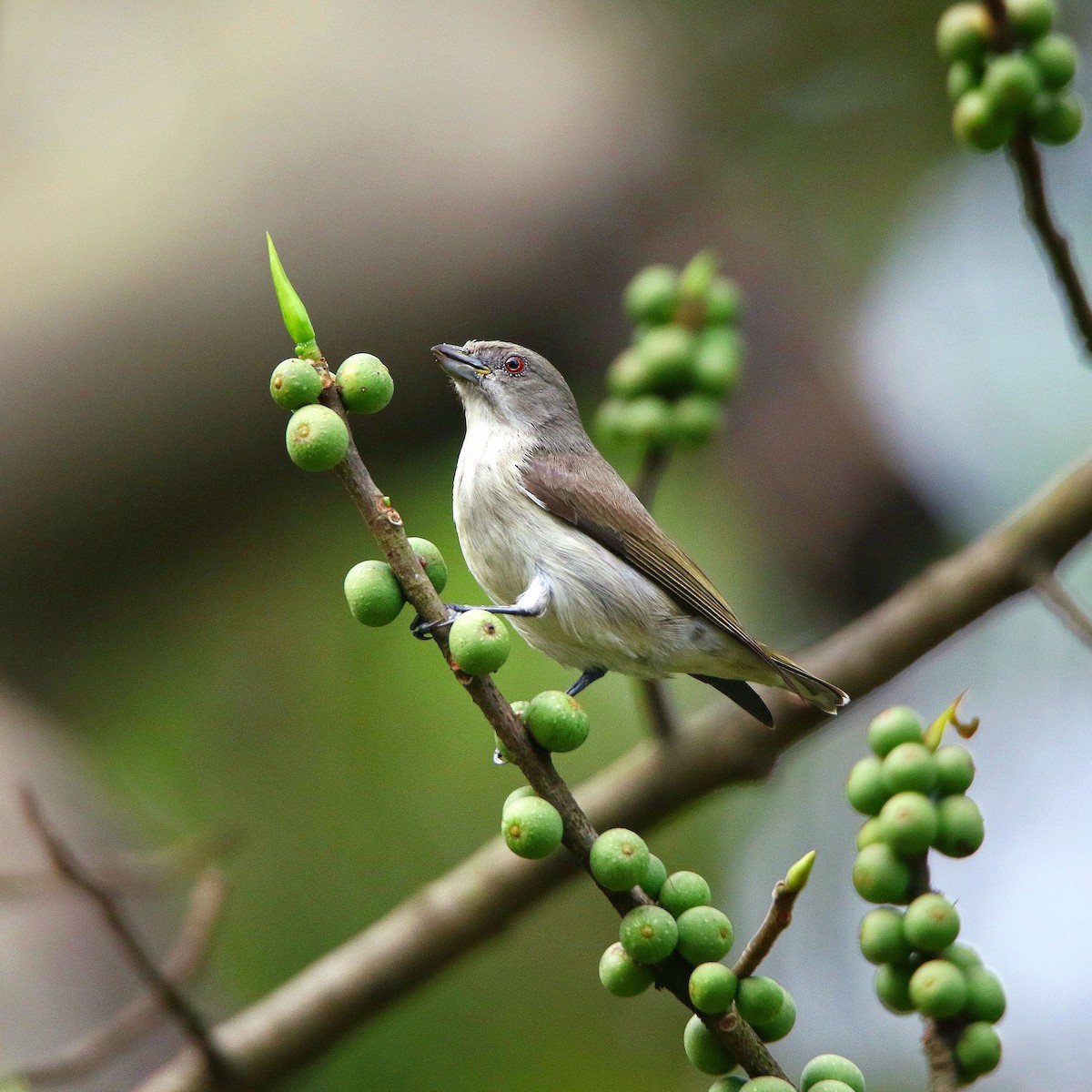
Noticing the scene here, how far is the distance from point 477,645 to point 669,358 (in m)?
1.75

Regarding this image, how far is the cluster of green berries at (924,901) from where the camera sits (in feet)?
4.96

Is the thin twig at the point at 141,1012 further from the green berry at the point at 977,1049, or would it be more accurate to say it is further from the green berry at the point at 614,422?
the green berry at the point at 977,1049

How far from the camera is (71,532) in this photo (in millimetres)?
4836

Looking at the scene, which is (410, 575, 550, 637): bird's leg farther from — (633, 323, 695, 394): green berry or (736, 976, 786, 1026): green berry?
(736, 976, 786, 1026): green berry

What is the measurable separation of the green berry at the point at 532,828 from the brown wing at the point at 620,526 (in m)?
1.81

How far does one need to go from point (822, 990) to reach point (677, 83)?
493 cm

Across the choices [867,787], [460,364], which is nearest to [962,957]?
[867,787]

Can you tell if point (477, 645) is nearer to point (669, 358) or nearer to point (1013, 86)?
point (1013, 86)

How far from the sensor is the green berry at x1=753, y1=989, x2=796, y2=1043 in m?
1.66

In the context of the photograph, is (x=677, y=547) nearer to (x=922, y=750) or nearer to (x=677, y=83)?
(x=922, y=750)

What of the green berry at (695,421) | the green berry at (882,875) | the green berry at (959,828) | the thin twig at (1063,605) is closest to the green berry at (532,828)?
the green berry at (882,875)

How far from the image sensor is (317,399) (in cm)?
165

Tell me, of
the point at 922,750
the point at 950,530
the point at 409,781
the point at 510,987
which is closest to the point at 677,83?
the point at 950,530

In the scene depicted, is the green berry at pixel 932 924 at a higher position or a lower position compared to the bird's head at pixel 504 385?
lower
